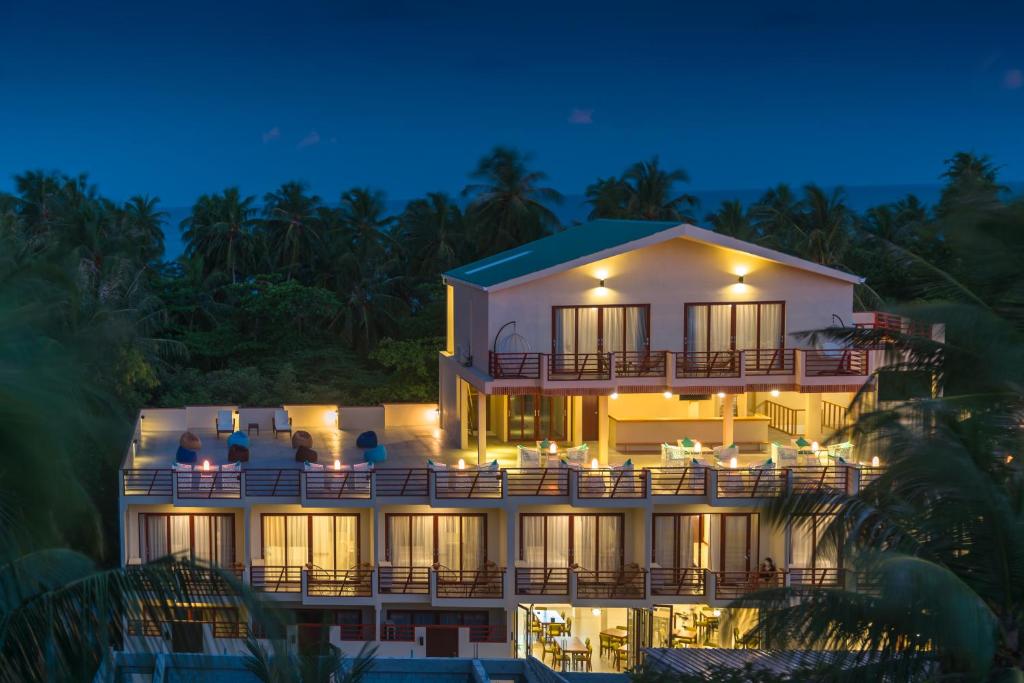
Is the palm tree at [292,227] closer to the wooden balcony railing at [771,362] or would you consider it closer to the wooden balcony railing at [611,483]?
the wooden balcony railing at [771,362]

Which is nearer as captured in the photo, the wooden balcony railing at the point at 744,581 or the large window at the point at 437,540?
the wooden balcony railing at the point at 744,581

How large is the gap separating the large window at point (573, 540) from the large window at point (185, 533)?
6.19 m

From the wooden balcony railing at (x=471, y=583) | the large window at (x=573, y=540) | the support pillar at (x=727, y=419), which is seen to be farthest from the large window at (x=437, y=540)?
the support pillar at (x=727, y=419)

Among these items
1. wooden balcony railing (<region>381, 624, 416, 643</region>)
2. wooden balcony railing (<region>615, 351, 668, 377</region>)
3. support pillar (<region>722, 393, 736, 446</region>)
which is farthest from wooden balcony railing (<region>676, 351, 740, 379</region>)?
wooden balcony railing (<region>381, 624, 416, 643</region>)

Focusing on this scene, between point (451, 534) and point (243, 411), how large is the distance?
344 inches

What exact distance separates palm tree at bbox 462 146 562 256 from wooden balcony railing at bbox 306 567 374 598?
93.7ft

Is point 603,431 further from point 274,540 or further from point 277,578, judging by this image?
point 277,578

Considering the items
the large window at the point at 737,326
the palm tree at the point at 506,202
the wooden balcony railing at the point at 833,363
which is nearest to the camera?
the wooden balcony railing at the point at 833,363

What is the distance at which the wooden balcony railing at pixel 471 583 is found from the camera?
25.4m

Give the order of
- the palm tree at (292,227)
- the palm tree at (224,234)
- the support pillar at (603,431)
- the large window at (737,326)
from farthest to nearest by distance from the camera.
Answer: the palm tree at (292,227)
the palm tree at (224,234)
the large window at (737,326)
the support pillar at (603,431)

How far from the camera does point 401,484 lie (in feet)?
84.4

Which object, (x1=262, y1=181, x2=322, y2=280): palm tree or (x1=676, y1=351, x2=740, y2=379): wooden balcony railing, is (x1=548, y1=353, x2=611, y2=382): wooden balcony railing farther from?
(x1=262, y1=181, x2=322, y2=280): palm tree

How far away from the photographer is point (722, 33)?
312ft

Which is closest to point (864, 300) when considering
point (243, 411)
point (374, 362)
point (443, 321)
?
point (443, 321)
